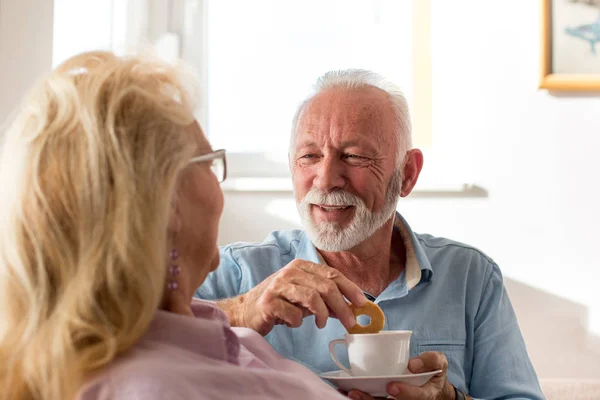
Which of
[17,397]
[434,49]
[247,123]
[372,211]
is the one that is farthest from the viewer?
[247,123]

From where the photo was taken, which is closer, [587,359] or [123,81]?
[123,81]

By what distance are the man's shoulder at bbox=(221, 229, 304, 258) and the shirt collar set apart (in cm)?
2

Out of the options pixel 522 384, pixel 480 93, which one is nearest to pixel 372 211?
pixel 522 384

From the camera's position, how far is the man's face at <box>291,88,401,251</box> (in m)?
1.71

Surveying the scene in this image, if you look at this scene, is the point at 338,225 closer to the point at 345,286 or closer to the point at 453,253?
the point at 453,253

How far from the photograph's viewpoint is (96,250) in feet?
2.46

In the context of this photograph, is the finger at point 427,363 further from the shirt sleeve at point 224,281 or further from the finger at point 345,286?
the shirt sleeve at point 224,281

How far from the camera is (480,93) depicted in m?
2.43

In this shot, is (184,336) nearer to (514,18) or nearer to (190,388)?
(190,388)

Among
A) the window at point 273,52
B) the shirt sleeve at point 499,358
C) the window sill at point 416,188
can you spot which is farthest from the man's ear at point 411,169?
the window at point 273,52

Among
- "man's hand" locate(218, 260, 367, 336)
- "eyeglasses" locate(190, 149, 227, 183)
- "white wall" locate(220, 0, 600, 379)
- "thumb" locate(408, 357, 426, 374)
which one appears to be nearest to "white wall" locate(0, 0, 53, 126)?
"white wall" locate(220, 0, 600, 379)

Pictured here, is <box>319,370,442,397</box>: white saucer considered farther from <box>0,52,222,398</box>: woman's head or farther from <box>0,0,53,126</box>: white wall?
<box>0,0,53,126</box>: white wall

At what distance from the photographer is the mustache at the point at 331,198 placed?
1.71 metres

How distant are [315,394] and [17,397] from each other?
34 cm
